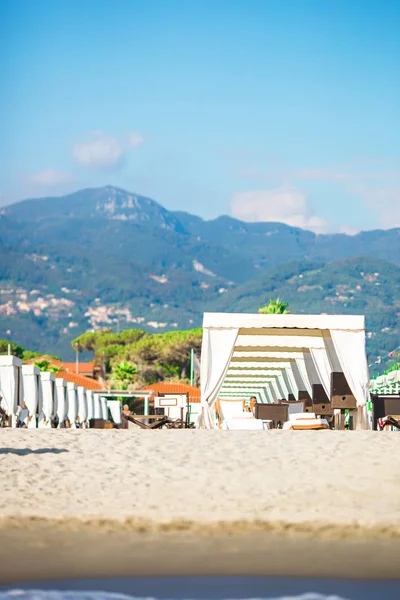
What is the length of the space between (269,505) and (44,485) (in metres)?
1.86

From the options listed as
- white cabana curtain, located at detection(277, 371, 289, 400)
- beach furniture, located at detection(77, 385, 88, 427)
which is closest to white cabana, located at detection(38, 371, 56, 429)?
beach furniture, located at detection(77, 385, 88, 427)

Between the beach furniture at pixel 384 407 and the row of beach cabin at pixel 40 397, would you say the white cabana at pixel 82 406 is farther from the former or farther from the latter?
the beach furniture at pixel 384 407

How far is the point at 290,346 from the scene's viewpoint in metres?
14.5

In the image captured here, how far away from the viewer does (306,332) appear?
13969mm

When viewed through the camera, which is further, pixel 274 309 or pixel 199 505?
→ pixel 274 309

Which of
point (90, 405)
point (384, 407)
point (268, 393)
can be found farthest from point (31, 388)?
point (268, 393)

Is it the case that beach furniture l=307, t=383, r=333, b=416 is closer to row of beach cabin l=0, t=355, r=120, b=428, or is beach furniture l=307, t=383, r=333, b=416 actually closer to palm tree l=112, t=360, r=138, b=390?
row of beach cabin l=0, t=355, r=120, b=428

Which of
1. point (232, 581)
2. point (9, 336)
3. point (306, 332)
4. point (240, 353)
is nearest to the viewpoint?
point (232, 581)

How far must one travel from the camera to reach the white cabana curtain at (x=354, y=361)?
40.3 ft

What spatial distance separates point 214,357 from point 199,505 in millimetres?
5364

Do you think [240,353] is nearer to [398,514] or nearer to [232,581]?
[398,514]

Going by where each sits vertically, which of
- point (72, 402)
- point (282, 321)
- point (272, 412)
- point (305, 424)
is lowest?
point (305, 424)

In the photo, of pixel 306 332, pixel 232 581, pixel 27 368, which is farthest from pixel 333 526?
pixel 27 368

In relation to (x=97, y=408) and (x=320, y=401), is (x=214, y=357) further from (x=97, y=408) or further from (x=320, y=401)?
(x=97, y=408)
